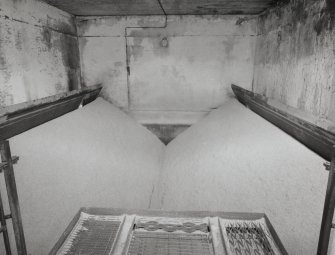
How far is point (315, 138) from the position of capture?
217 cm

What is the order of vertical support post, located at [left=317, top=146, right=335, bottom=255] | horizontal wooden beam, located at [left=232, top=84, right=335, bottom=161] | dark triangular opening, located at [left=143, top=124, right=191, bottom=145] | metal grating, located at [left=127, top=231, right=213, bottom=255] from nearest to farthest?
vertical support post, located at [left=317, top=146, right=335, bottom=255], metal grating, located at [left=127, top=231, right=213, bottom=255], horizontal wooden beam, located at [left=232, top=84, right=335, bottom=161], dark triangular opening, located at [left=143, top=124, right=191, bottom=145]

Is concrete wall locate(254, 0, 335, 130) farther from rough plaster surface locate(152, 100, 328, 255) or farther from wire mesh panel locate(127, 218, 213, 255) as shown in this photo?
wire mesh panel locate(127, 218, 213, 255)

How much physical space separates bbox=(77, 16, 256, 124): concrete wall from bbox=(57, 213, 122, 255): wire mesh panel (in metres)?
4.19

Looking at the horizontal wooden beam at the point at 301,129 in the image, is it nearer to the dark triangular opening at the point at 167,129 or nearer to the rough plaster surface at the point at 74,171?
the rough plaster surface at the point at 74,171

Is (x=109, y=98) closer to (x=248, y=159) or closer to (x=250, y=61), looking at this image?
(x=250, y=61)

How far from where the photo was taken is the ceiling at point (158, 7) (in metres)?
4.22

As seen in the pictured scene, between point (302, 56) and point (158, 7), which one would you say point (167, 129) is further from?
point (302, 56)

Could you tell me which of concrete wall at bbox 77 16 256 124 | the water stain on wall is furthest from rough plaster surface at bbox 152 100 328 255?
the water stain on wall

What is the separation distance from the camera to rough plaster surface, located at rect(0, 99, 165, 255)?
7.79 feet

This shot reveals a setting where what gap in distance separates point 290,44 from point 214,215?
2.87 m

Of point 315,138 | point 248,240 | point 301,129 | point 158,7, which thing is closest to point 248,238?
point 248,240

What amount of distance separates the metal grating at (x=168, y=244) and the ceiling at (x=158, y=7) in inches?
147

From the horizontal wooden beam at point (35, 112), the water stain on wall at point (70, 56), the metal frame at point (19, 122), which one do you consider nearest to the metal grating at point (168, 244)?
the metal frame at point (19, 122)

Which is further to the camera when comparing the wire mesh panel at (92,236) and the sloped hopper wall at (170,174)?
the sloped hopper wall at (170,174)
